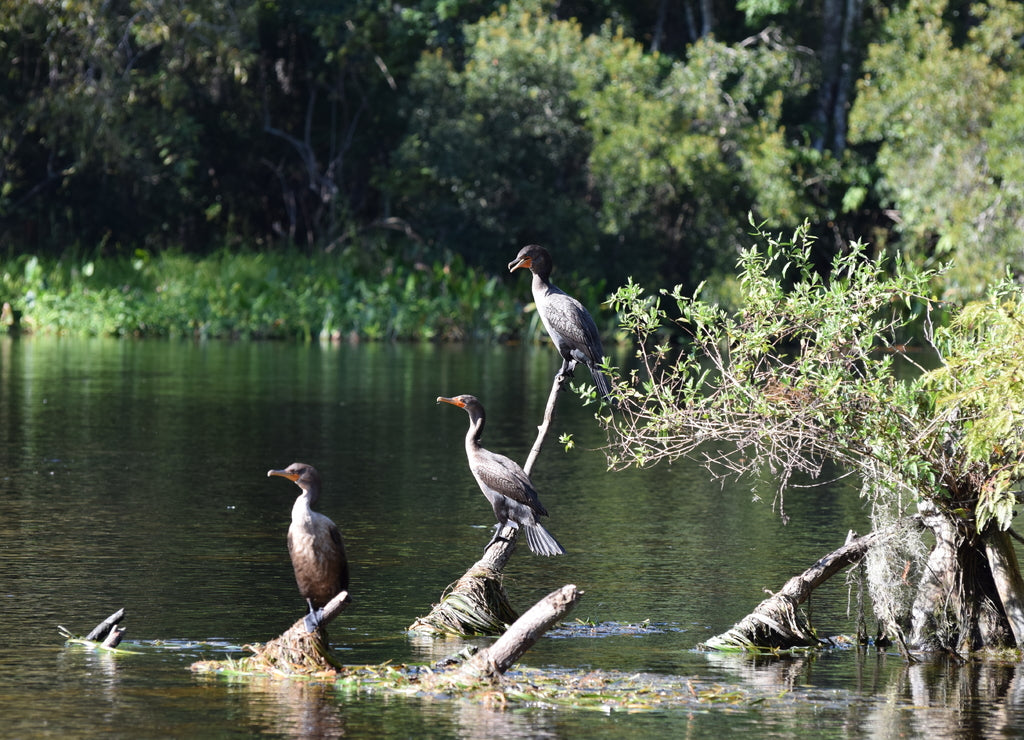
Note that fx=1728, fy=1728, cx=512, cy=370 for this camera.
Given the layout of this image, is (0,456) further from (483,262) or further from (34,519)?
(483,262)

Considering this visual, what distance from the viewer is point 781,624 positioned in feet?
32.2

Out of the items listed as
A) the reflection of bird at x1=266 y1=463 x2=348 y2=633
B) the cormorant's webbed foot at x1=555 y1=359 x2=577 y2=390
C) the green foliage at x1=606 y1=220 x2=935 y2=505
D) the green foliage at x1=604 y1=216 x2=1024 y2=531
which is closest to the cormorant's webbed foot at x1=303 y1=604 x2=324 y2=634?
the reflection of bird at x1=266 y1=463 x2=348 y2=633

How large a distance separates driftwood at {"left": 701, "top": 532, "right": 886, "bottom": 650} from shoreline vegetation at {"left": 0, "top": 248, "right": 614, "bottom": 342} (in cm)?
3450

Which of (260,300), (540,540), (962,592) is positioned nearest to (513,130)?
(260,300)

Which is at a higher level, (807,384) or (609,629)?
(807,384)

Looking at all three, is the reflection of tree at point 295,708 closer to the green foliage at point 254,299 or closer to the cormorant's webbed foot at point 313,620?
the cormorant's webbed foot at point 313,620

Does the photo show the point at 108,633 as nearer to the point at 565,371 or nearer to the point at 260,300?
the point at 565,371

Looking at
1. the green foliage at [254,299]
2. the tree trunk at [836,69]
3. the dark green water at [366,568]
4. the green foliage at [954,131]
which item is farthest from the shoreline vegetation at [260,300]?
the dark green water at [366,568]

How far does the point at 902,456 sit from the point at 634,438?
1545 mm

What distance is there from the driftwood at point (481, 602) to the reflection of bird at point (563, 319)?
62 cm

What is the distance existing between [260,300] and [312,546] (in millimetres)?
35599

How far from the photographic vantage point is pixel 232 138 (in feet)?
168

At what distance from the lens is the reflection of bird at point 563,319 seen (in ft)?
36.8

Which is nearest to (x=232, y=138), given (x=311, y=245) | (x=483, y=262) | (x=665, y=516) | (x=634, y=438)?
(x=311, y=245)
